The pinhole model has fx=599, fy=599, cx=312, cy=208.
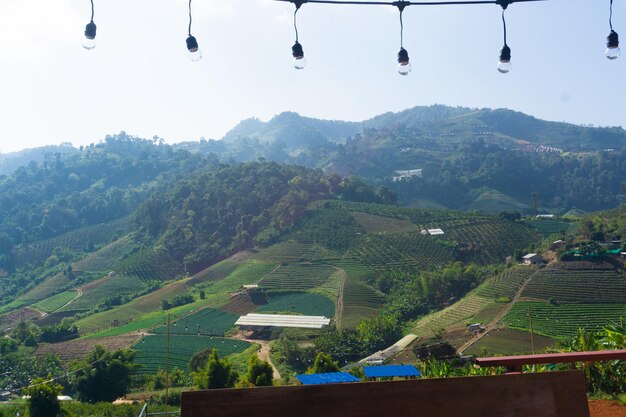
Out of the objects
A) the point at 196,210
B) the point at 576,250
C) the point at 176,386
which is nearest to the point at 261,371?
the point at 176,386

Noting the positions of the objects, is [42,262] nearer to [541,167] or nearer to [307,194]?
[307,194]

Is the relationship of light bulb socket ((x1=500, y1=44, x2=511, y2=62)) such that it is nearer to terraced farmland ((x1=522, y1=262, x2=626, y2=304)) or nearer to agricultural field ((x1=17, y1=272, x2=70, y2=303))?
terraced farmland ((x1=522, y1=262, x2=626, y2=304))

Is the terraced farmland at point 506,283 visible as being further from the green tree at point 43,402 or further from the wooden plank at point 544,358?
the wooden plank at point 544,358

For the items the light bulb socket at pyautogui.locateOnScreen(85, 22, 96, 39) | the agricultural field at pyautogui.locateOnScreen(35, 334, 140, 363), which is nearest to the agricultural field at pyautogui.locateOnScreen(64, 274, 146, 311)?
the agricultural field at pyautogui.locateOnScreen(35, 334, 140, 363)

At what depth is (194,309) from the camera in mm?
45594

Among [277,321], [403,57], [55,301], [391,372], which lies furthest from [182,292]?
[403,57]

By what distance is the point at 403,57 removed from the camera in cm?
643

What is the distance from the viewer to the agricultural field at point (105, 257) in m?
67.4

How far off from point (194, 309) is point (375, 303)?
13836 millimetres

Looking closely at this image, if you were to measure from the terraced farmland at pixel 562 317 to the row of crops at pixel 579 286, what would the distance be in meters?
0.75

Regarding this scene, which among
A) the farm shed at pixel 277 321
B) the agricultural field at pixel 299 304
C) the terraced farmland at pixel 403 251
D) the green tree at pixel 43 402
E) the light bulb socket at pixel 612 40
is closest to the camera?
the light bulb socket at pixel 612 40

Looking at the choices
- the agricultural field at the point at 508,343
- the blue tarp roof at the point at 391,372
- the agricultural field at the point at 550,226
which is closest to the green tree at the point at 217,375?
the blue tarp roof at the point at 391,372

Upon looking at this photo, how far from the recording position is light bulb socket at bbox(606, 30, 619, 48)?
621 cm

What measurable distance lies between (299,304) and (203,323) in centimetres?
703
